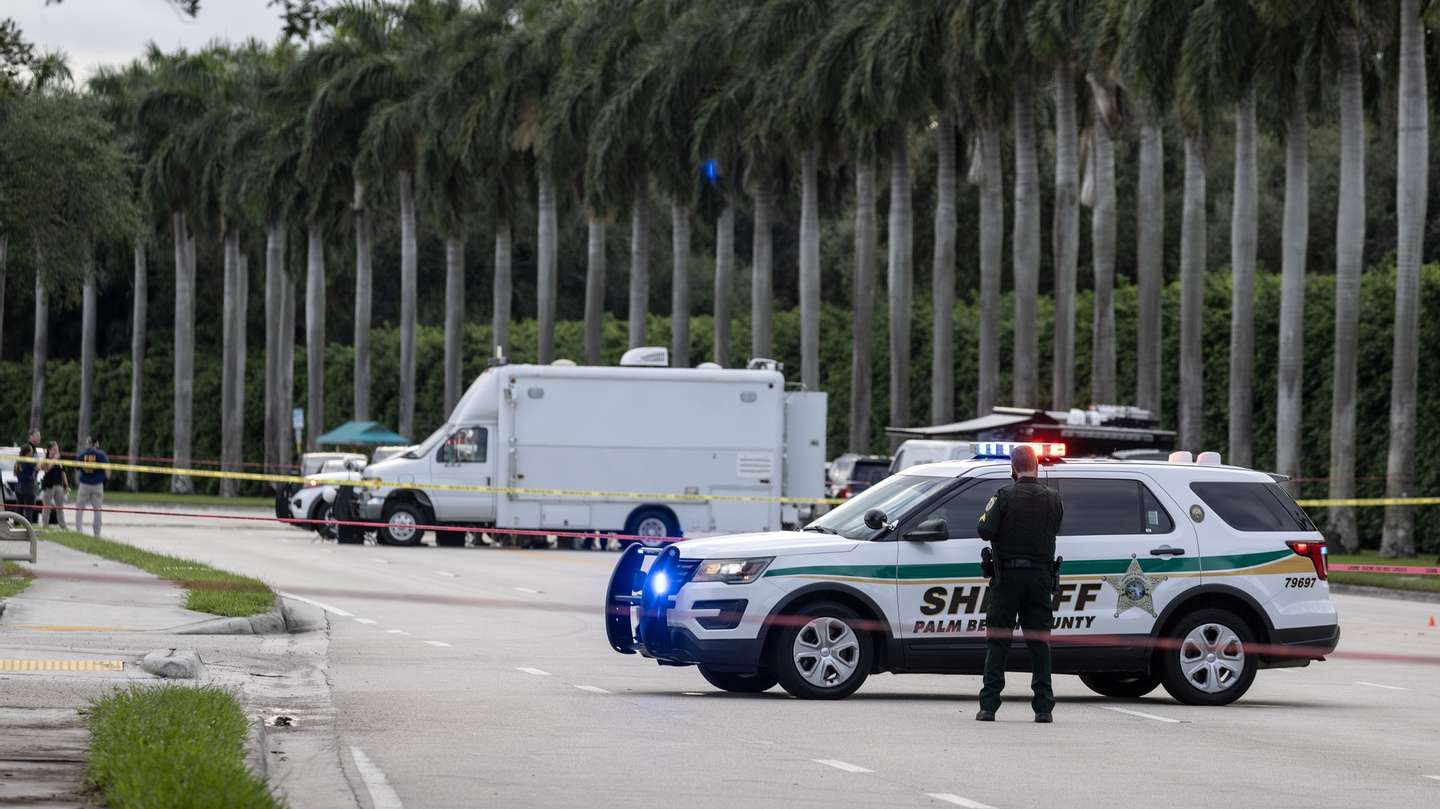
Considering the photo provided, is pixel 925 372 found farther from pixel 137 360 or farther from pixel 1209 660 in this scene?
pixel 1209 660

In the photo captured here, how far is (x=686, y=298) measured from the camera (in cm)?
5759

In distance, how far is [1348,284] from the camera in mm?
37125

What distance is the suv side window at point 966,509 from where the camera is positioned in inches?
595

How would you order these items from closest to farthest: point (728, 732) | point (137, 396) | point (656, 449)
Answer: point (728, 732) < point (656, 449) < point (137, 396)

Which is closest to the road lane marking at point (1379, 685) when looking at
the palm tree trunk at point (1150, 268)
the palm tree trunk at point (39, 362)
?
the palm tree trunk at point (1150, 268)

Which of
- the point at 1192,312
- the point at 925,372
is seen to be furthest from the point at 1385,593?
the point at 925,372

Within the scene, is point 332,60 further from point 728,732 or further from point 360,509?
point 728,732

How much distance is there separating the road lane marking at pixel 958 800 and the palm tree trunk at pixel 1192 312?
3150 centimetres

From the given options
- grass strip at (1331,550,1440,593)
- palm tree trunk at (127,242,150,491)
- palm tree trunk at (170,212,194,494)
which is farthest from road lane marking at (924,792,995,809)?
palm tree trunk at (127,242,150,491)

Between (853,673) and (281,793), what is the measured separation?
5748mm

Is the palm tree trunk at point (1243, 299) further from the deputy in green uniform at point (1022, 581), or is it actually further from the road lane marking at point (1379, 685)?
the deputy in green uniform at point (1022, 581)

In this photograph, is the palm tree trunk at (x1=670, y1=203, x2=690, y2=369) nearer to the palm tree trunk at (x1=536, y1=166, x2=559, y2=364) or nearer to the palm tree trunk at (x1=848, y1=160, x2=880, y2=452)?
the palm tree trunk at (x1=536, y1=166, x2=559, y2=364)

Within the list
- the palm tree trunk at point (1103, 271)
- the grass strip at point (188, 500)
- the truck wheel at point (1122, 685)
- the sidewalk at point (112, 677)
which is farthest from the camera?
the grass strip at point (188, 500)

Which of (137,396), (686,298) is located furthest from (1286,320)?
(137,396)
